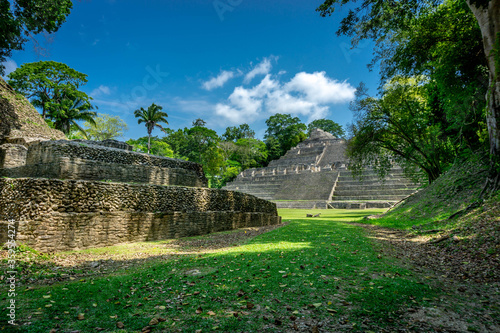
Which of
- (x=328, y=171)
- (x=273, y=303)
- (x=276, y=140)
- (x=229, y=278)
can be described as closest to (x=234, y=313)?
(x=273, y=303)

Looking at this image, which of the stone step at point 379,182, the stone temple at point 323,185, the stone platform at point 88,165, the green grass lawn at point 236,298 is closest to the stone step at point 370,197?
the stone temple at point 323,185

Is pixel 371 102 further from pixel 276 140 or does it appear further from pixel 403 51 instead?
pixel 276 140

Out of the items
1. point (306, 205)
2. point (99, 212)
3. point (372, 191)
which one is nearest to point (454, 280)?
point (99, 212)

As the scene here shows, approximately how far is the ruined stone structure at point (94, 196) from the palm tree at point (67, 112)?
42.5ft

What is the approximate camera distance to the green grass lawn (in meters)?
2.26

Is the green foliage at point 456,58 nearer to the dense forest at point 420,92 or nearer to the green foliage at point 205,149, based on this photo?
the dense forest at point 420,92

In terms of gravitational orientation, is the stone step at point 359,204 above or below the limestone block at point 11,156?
below

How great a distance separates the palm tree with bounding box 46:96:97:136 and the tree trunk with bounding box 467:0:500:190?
2934 centimetres

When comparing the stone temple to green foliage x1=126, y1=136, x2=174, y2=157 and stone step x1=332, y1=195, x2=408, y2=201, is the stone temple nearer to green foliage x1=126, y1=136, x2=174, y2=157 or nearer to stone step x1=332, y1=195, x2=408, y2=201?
stone step x1=332, y1=195, x2=408, y2=201

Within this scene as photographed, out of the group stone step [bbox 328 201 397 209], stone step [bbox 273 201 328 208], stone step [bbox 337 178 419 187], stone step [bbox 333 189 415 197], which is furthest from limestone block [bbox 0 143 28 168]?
stone step [bbox 333 189 415 197]

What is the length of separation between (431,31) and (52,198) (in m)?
13.2

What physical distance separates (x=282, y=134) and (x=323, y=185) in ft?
113

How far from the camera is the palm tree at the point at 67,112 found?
2394 centimetres

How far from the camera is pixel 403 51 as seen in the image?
10.0 m
